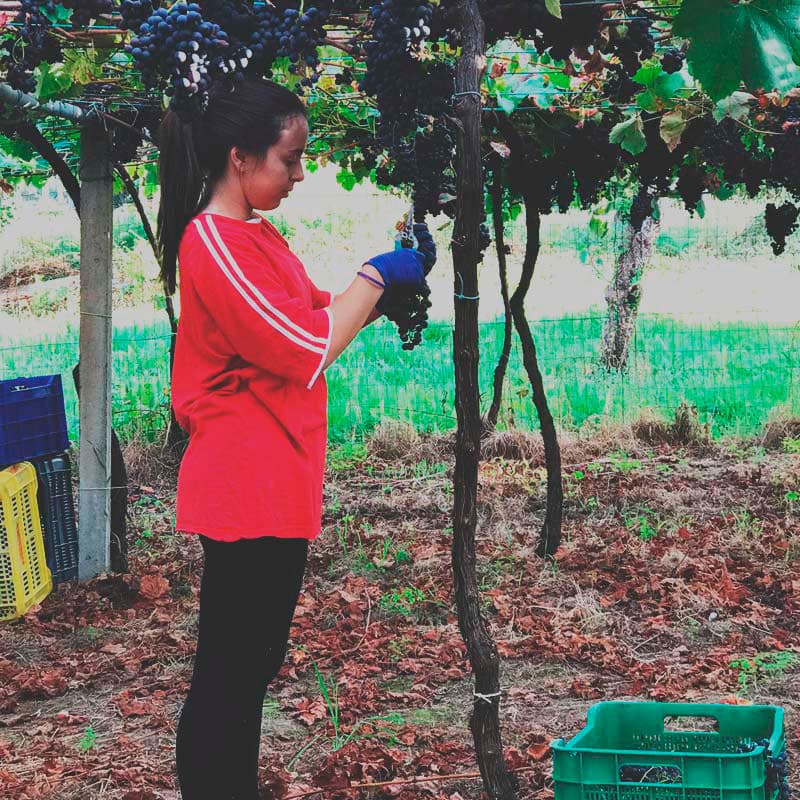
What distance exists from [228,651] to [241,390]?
51cm

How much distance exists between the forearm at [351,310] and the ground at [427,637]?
1426 mm

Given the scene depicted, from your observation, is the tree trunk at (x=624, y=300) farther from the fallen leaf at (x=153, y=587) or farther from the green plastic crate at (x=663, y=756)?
the green plastic crate at (x=663, y=756)

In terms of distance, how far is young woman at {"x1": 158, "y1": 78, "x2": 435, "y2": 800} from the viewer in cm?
201

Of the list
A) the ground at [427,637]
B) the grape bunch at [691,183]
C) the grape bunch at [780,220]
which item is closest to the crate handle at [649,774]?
the ground at [427,637]

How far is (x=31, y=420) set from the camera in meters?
4.84

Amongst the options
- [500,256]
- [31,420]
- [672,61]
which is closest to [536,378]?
[500,256]

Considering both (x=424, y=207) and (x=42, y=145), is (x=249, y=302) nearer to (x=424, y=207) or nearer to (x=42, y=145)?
(x=424, y=207)

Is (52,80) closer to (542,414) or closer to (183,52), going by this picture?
(183,52)

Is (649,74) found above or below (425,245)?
above

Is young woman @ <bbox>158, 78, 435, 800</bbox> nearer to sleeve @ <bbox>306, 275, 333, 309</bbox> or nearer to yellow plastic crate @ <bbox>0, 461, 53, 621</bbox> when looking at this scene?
sleeve @ <bbox>306, 275, 333, 309</bbox>

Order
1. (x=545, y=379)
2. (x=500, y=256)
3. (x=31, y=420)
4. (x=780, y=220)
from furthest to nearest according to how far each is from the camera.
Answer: (x=545, y=379)
(x=780, y=220)
(x=500, y=256)
(x=31, y=420)

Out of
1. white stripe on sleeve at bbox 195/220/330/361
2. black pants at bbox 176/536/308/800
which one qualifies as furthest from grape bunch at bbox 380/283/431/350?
black pants at bbox 176/536/308/800

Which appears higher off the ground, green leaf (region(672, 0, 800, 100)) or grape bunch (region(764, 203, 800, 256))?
green leaf (region(672, 0, 800, 100))

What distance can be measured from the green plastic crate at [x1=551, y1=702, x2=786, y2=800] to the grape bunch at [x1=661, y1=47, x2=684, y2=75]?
2618mm
